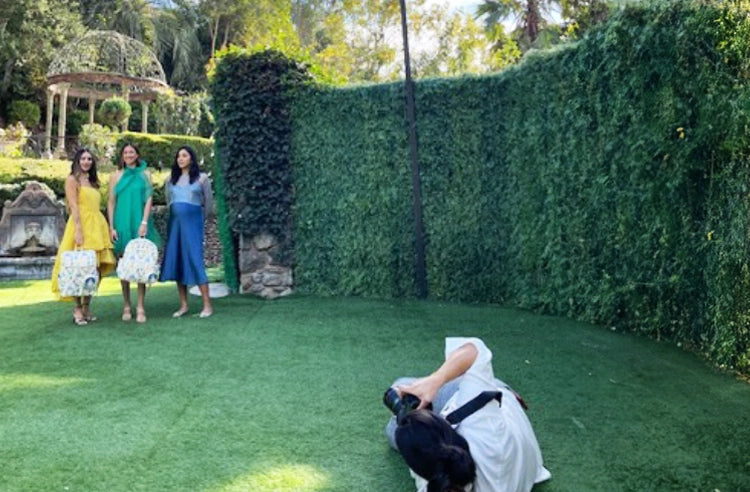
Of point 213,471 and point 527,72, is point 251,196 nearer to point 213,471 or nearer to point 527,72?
point 527,72

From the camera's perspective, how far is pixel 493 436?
6.96 feet

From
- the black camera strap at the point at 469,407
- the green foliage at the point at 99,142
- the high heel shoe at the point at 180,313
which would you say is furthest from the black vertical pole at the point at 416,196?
the green foliage at the point at 99,142

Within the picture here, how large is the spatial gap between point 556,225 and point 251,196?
3613 millimetres

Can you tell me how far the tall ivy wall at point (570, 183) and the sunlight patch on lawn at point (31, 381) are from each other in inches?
159

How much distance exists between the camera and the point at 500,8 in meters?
16.7

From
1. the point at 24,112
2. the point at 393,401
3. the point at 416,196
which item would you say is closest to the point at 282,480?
the point at 393,401

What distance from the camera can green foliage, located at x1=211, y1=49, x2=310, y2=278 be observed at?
7.48 m

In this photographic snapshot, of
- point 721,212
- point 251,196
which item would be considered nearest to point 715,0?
point 721,212

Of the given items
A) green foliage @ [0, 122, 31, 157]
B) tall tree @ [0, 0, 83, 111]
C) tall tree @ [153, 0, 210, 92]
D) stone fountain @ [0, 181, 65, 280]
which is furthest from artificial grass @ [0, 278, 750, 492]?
tall tree @ [153, 0, 210, 92]

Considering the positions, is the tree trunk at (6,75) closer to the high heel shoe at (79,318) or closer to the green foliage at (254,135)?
the green foliage at (254,135)

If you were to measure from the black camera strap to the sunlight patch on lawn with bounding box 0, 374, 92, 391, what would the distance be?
8.72 feet

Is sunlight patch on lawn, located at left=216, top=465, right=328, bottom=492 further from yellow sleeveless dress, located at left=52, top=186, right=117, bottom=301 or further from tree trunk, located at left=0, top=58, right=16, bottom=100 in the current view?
tree trunk, located at left=0, top=58, right=16, bottom=100

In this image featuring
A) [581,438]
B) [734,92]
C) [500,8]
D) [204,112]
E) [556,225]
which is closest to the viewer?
[581,438]

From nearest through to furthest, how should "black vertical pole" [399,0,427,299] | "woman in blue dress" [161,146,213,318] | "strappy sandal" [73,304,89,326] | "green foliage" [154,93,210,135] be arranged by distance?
"strappy sandal" [73,304,89,326], "woman in blue dress" [161,146,213,318], "black vertical pole" [399,0,427,299], "green foliage" [154,93,210,135]
